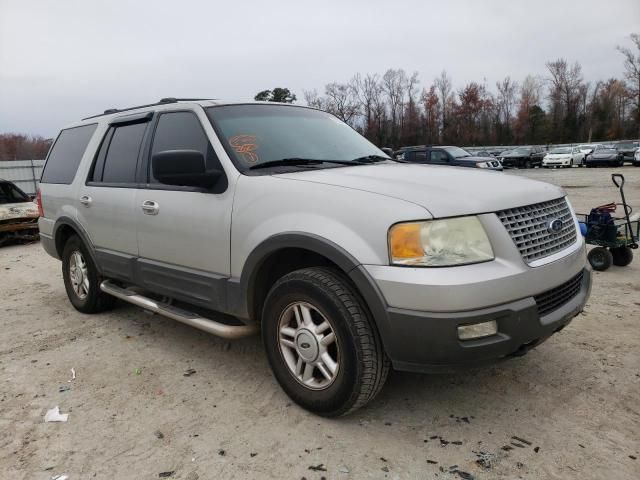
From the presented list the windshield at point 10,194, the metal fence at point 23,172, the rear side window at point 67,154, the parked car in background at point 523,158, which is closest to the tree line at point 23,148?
the metal fence at point 23,172

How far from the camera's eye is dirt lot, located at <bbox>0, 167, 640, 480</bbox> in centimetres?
255

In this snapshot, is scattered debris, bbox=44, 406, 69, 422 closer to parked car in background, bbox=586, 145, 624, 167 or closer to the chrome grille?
the chrome grille

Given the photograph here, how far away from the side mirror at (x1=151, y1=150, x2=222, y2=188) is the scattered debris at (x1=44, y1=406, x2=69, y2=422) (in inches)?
62.8

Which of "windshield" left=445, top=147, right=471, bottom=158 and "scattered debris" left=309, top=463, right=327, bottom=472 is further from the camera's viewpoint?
"windshield" left=445, top=147, right=471, bottom=158

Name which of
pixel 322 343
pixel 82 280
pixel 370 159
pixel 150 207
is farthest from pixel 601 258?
pixel 82 280

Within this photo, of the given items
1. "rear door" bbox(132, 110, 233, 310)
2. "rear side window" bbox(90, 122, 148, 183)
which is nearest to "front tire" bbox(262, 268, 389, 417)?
"rear door" bbox(132, 110, 233, 310)

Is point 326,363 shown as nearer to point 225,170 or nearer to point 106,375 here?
→ point 225,170

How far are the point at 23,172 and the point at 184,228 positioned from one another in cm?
2177

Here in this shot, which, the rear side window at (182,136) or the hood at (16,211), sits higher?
the rear side window at (182,136)

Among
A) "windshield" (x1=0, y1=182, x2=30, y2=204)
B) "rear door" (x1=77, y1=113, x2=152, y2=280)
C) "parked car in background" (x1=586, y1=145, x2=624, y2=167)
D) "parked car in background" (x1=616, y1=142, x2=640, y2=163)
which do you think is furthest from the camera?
"parked car in background" (x1=616, y1=142, x2=640, y2=163)

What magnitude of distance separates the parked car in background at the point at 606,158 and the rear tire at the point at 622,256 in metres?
29.8

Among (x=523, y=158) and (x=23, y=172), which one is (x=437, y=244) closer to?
(x=23, y=172)

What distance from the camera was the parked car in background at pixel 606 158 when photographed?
104 ft

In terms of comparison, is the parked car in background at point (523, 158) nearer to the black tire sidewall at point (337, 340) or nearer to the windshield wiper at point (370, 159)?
the windshield wiper at point (370, 159)
